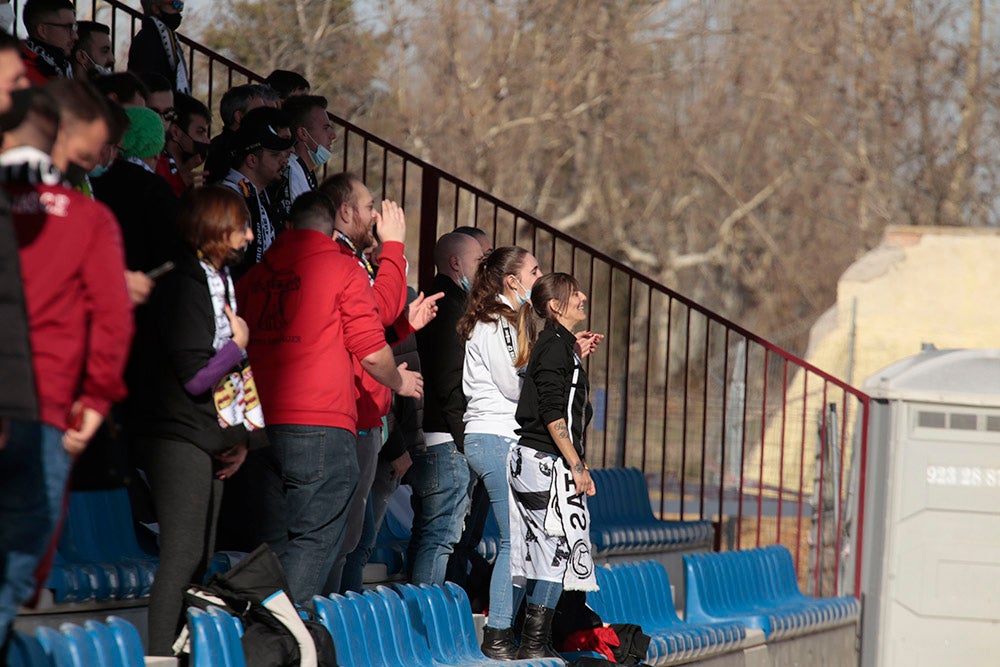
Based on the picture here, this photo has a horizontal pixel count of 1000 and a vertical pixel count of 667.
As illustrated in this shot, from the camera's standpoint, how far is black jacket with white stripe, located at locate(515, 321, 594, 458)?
575 centimetres

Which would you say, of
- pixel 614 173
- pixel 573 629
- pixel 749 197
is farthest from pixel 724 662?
pixel 749 197

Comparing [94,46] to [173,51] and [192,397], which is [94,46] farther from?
[192,397]

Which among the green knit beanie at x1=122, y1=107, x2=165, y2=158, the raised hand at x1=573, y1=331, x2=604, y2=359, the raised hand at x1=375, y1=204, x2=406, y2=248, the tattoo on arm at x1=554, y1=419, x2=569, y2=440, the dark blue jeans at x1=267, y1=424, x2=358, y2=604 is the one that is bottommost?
the dark blue jeans at x1=267, y1=424, x2=358, y2=604

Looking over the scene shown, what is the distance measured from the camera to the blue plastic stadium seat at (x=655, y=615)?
737 centimetres

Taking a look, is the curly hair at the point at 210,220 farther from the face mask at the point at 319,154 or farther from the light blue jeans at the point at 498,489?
the face mask at the point at 319,154

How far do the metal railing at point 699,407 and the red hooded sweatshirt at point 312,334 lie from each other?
3.36 meters

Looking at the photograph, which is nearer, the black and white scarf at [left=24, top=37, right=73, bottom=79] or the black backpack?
the black backpack

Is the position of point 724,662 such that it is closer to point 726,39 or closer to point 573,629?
point 573,629

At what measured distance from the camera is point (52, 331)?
3254 mm

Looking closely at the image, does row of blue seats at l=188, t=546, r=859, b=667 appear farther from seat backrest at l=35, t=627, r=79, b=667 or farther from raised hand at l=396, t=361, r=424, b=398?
raised hand at l=396, t=361, r=424, b=398

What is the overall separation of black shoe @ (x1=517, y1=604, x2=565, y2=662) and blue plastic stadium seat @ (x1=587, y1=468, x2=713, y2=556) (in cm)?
266

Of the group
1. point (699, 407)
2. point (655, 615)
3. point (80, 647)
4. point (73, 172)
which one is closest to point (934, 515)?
point (655, 615)

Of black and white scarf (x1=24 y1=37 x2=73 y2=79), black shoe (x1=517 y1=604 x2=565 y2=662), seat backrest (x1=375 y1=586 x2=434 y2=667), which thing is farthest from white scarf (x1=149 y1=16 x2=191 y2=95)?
black shoe (x1=517 y1=604 x2=565 y2=662)

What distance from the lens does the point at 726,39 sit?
3086 cm
